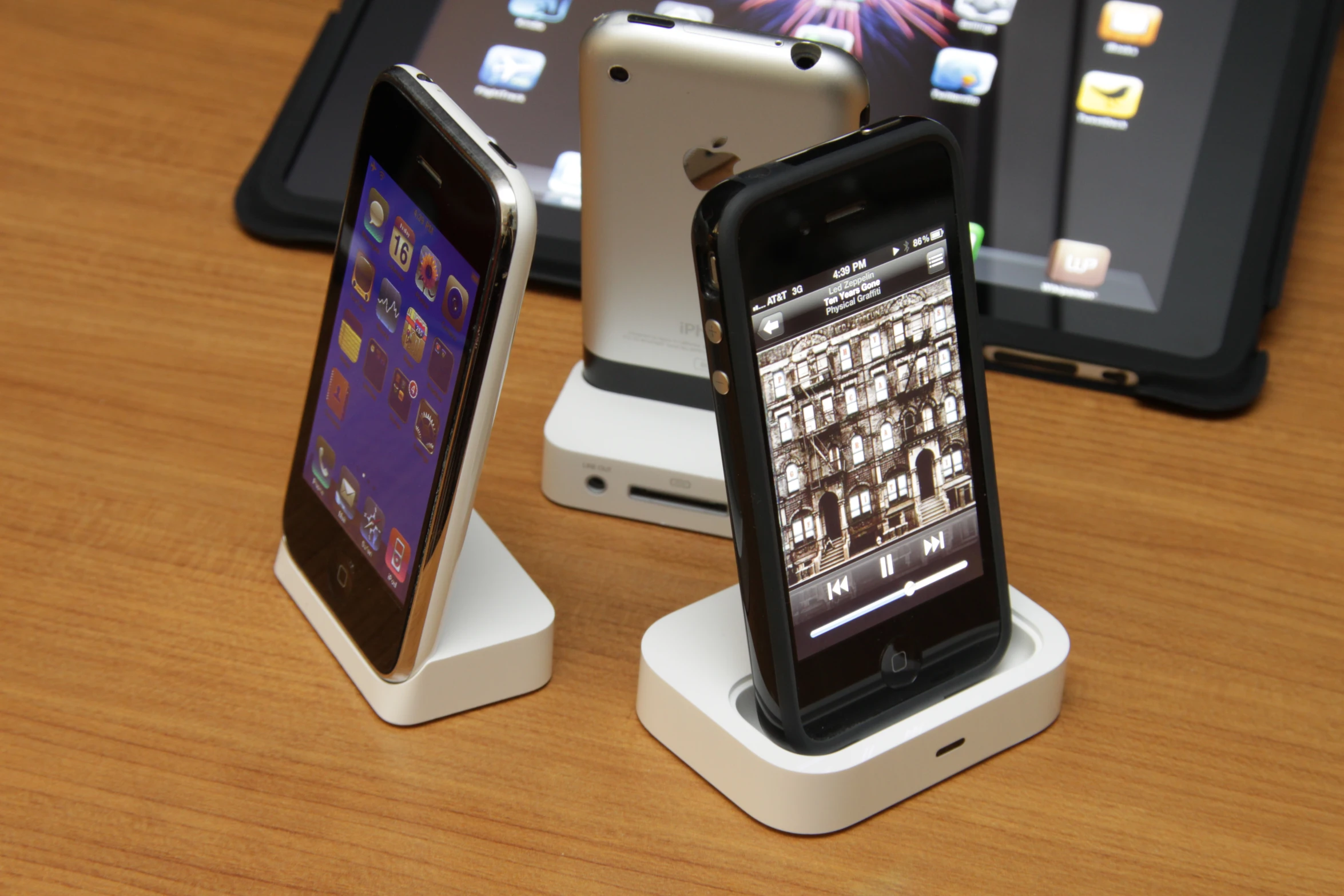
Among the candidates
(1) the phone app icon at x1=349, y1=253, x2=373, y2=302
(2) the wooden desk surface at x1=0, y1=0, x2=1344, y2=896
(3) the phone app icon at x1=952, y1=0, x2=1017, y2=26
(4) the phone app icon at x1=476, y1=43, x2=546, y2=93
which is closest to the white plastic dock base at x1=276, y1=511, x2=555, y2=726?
(2) the wooden desk surface at x1=0, y1=0, x2=1344, y2=896

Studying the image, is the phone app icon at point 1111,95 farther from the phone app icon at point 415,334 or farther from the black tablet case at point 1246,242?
the phone app icon at point 415,334

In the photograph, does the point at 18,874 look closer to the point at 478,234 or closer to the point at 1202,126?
the point at 478,234

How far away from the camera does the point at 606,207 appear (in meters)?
0.70

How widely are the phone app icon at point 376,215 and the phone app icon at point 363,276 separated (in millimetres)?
13

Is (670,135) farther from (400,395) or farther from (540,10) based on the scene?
(540,10)

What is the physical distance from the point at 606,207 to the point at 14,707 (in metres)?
0.34

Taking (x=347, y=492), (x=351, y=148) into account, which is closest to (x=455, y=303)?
(x=347, y=492)

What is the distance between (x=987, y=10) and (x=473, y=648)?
1.76 feet

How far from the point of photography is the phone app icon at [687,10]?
937 mm

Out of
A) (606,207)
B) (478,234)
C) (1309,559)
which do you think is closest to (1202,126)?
(1309,559)

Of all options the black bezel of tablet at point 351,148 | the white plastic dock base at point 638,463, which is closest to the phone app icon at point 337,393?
the white plastic dock base at point 638,463

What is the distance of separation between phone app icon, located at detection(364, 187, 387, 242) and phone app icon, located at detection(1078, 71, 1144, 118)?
46 cm

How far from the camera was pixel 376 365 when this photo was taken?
0.63m

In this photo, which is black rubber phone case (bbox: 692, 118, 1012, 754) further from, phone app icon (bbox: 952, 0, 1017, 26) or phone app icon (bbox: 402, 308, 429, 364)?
phone app icon (bbox: 952, 0, 1017, 26)
